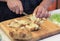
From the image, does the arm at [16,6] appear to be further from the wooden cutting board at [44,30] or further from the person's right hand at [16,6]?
the wooden cutting board at [44,30]

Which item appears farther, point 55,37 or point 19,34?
point 55,37

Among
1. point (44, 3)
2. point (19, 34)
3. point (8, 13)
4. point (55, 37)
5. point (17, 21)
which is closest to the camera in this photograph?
point (19, 34)

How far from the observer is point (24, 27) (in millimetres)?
964

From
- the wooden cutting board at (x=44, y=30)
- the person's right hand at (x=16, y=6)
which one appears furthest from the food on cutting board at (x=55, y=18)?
the person's right hand at (x=16, y=6)

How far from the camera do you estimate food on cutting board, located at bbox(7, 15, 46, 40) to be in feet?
2.78

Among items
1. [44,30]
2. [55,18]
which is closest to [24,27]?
[44,30]

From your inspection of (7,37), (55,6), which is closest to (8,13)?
(7,37)

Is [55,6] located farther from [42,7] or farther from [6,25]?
[6,25]

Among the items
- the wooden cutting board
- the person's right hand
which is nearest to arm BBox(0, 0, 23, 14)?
the person's right hand

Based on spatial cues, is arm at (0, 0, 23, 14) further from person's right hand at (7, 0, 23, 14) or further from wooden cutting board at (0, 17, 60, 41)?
A: wooden cutting board at (0, 17, 60, 41)

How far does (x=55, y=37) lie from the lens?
95cm

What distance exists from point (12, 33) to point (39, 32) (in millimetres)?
163

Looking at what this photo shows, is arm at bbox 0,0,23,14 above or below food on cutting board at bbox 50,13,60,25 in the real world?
above

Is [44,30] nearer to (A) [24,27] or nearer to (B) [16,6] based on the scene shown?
(A) [24,27]
